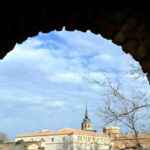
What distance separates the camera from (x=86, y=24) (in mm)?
3971

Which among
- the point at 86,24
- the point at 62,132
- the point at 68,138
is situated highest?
the point at 62,132

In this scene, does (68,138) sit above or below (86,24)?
above

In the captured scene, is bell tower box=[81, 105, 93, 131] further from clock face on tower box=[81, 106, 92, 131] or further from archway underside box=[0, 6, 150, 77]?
archway underside box=[0, 6, 150, 77]

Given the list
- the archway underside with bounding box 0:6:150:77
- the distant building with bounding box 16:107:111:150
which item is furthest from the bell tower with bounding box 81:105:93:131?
the archway underside with bounding box 0:6:150:77

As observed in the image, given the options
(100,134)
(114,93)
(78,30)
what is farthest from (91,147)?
(78,30)

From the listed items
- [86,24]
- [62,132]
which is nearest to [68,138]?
[62,132]

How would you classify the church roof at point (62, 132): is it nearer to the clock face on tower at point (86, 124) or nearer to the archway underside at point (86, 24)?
the clock face on tower at point (86, 124)

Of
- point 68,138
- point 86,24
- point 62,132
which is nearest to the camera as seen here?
point 86,24

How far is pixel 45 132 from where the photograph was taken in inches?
3155

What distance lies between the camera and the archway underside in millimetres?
3795

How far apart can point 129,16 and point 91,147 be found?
6319 centimetres

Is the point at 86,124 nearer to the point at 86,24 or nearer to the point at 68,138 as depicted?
the point at 68,138

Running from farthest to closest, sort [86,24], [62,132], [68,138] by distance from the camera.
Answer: [62,132]
[68,138]
[86,24]

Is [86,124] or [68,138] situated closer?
[68,138]
